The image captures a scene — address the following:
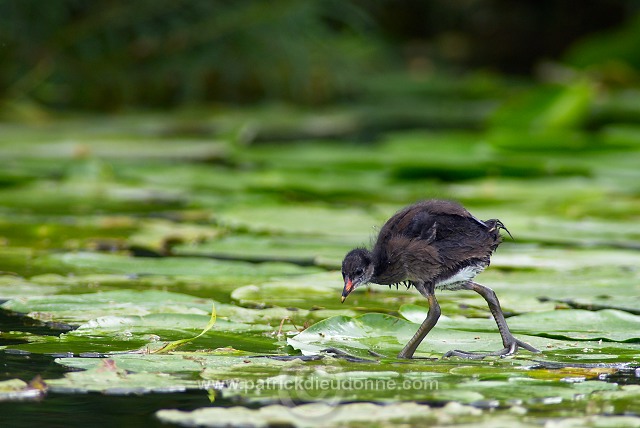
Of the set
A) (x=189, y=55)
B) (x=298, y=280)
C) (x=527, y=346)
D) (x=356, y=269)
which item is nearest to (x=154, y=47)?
(x=189, y=55)

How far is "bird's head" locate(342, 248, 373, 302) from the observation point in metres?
2.00

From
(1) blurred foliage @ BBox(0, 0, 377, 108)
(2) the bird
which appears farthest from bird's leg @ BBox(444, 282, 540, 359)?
(1) blurred foliage @ BBox(0, 0, 377, 108)

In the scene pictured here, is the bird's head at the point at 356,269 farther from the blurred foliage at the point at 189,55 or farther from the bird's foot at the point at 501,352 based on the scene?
the blurred foliage at the point at 189,55

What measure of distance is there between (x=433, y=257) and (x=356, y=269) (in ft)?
0.50

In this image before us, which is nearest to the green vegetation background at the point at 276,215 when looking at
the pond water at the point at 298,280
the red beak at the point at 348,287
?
the pond water at the point at 298,280

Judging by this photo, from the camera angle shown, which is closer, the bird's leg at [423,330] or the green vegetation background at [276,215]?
the green vegetation background at [276,215]

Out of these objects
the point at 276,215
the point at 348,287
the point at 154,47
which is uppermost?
the point at 154,47

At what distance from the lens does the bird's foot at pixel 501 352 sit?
195cm

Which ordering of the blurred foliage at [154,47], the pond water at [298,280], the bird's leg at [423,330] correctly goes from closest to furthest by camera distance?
the pond water at [298,280] < the bird's leg at [423,330] < the blurred foliage at [154,47]

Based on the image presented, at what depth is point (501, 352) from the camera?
197 cm

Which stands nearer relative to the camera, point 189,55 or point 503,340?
point 503,340

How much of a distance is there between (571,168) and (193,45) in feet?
10.9

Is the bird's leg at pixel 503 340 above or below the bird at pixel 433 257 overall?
below

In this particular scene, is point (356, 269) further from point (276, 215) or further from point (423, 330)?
point (276, 215)
